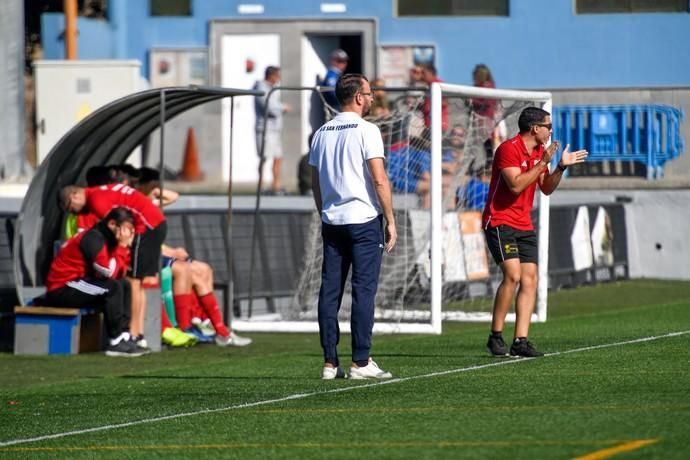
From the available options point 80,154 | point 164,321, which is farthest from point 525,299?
point 80,154

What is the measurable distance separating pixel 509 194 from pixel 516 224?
227mm

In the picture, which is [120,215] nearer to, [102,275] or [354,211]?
[102,275]

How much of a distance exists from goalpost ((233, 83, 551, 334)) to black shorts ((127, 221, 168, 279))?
190 centimetres

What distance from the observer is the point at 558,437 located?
8.63 metres

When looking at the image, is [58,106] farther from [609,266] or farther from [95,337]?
[95,337]

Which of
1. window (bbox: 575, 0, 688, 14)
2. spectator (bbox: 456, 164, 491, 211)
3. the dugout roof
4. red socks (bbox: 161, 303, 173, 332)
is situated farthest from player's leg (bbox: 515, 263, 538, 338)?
Answer: window (bbox: 575, 0, 688, 14)

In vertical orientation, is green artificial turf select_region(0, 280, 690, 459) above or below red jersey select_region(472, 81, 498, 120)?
below

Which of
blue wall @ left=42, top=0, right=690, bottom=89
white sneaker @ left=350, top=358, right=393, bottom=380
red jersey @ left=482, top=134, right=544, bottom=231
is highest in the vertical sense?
blue wall @ left=42, top=0, right=690, bottom=89

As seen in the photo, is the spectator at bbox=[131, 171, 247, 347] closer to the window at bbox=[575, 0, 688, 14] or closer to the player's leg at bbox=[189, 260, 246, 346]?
the player's leg at bbox=[189, 260, 246, 346]

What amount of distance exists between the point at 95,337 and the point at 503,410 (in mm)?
6686

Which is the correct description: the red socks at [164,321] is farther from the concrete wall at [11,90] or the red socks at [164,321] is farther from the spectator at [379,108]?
the concrete wall at [11,90]

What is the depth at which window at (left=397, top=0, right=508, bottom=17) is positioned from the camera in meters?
32.0

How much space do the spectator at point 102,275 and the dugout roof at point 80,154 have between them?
0.64 metres

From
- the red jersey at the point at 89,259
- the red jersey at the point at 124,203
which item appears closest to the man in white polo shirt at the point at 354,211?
the red jersey at the point at 89,259
